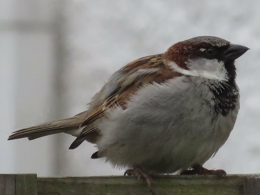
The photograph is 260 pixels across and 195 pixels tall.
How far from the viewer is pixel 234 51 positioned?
1887 mm

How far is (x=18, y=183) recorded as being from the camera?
136cm

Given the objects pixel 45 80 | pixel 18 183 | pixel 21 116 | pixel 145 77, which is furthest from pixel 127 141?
pixel 45 80

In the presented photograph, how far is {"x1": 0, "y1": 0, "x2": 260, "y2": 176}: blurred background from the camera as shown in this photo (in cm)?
307

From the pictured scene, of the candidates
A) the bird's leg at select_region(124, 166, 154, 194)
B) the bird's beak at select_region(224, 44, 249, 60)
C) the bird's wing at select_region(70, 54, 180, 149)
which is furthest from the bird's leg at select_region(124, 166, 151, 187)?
the bird's beak at select_region(224, 44, 249, 60)

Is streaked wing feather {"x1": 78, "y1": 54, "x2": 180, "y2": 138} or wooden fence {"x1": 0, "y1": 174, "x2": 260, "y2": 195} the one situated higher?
streaked wing feather {"x1": 78, "y1": 54, "x2": 180, "y2": 138}

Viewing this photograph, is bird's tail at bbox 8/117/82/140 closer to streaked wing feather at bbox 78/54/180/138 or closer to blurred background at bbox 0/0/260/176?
streaked wing feather at bbox 78/54/180/138

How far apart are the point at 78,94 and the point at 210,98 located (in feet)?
4.98

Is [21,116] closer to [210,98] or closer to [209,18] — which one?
[209,18]

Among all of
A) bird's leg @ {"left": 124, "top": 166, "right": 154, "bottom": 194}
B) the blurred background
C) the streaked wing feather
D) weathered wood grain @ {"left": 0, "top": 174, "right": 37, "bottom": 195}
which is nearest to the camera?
weathered wood grain @ {"left": 0, "top": 174, "right": 37, "bottom": 195}

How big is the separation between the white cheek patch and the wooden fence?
0.40m

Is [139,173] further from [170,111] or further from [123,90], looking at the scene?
[123,90]

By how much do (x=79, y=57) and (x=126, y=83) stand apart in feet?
4.75

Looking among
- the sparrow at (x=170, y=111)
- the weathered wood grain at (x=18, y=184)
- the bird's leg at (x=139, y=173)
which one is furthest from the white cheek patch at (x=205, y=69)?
the weathered wood grain at (x=18, y=184)

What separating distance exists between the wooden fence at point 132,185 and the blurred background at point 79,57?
148 cm
